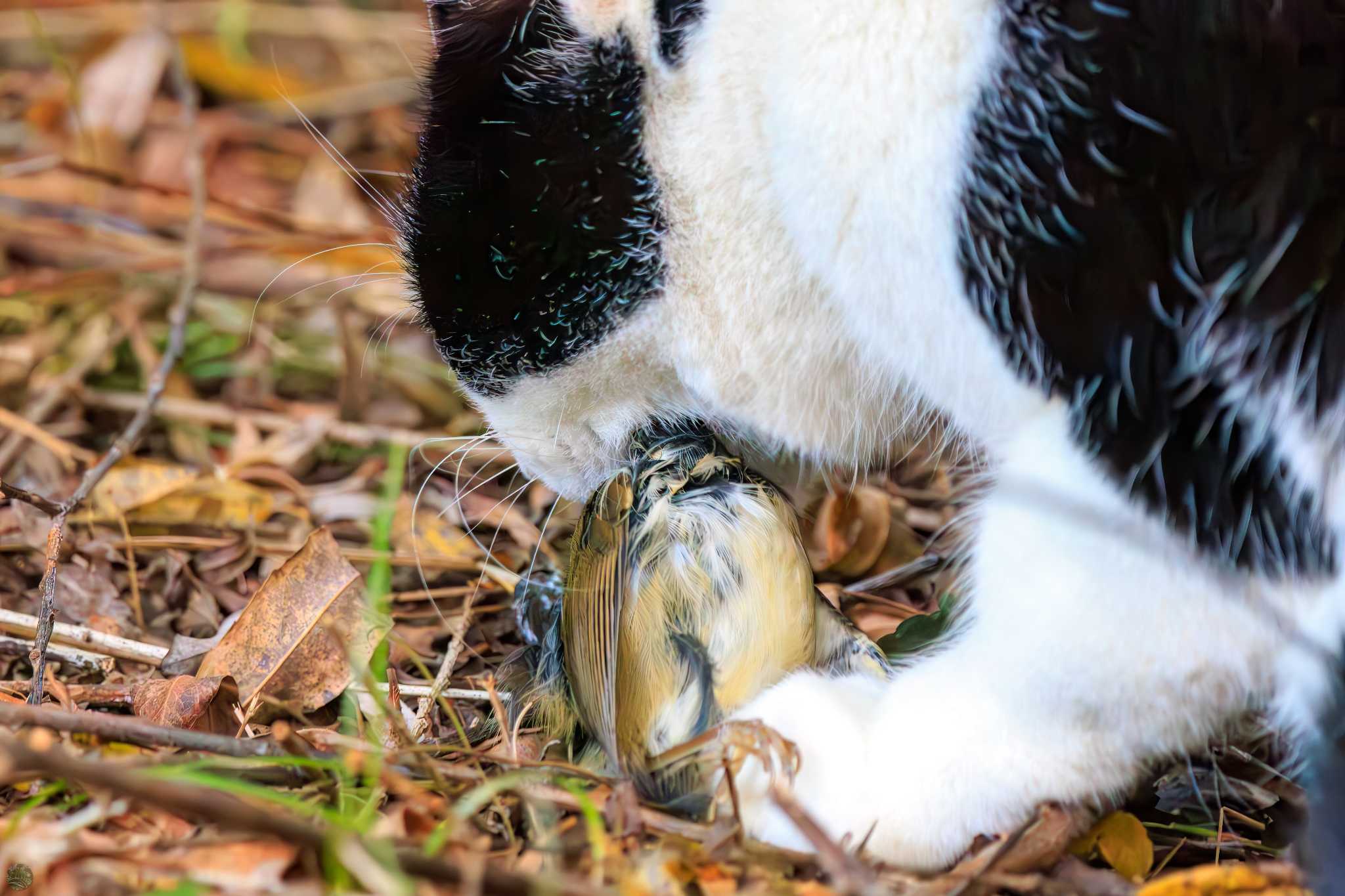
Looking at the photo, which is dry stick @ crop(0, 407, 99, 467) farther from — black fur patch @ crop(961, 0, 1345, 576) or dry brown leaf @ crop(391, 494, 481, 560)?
black fur patch @ crop(961, 0, 1345, 576)

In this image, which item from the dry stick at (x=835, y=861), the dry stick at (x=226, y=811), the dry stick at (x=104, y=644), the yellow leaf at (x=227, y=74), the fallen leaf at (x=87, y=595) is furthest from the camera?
the yellow leaf at (x=227, y=74)

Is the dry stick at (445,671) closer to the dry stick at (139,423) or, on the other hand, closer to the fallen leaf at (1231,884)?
the dry stick at (139,423)

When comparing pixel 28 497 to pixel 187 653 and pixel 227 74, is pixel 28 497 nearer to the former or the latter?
pixel 187 653

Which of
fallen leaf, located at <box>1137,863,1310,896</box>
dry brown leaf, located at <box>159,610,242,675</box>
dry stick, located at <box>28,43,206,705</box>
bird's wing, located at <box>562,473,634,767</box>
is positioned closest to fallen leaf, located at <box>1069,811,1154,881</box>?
fallen leaf, located at <box>1137,863,1310,896</box>

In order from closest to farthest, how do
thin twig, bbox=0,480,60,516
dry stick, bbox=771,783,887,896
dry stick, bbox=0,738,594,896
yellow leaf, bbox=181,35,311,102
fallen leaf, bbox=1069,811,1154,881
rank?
dry stick, bbox=0,738,594,896
dry stick, bbox=771,783,887,896
fallen leaf, bbox=1069,811,1154,881
thin twig, bbox=0,480,60,516
yellow leaf, bbox=181,35,311,102

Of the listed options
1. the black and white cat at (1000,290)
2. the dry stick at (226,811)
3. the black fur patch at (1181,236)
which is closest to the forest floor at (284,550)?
the dry stick at (226,811)

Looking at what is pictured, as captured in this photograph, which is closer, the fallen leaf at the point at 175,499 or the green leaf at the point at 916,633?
the green leaf at the point at 916,633

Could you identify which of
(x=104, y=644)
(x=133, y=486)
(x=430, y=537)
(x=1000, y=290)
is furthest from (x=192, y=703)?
(x=1000, y=290)
